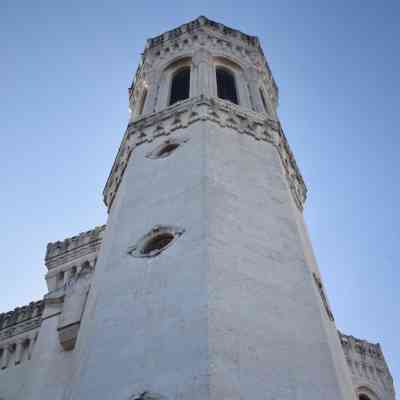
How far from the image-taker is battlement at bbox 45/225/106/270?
84.2 ft

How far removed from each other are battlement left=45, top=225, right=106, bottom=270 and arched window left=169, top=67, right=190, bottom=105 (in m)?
5.91

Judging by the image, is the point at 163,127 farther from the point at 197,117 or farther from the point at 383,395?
the point at 383,395

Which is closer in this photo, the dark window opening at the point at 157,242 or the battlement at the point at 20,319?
the dark window opening at the point at 157,242

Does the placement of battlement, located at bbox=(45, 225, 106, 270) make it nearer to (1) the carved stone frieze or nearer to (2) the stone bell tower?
(2) the stone bell tower

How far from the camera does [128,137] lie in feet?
72.1

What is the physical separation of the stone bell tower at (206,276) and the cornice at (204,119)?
0.06m

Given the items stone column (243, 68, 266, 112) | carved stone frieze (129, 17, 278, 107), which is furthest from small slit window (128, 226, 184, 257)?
carved stone frieze (129, 17, 278, 107)

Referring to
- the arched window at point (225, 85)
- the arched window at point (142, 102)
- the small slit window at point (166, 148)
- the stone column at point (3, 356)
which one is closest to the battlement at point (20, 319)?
the stone column at point (3, 356)

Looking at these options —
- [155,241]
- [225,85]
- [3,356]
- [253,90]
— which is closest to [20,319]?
[3,356]

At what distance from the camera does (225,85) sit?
26.0 metres

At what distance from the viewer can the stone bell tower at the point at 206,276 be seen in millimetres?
11695

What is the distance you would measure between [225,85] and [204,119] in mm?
6143

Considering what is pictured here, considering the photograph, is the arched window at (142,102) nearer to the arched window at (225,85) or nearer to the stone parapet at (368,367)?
the arched window at (225,85)

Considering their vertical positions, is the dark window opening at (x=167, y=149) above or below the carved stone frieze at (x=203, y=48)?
below
